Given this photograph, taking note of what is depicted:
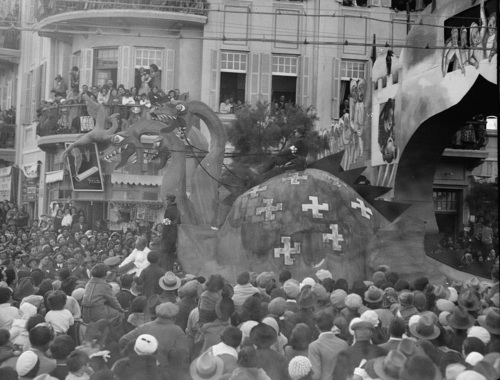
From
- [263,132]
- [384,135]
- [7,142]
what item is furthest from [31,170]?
[384,135]

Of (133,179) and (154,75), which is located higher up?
(154,75)

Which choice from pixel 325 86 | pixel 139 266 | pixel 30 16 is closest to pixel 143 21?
pixel 30 16

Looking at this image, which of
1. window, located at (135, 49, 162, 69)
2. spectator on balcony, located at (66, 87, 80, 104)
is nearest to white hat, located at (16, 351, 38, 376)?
spectator on balcony, located at (66, 87, 80, 104)

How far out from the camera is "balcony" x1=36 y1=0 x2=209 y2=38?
1022 inches

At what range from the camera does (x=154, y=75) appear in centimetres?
2747

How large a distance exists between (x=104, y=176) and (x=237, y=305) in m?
16.3

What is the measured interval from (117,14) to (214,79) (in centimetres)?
323

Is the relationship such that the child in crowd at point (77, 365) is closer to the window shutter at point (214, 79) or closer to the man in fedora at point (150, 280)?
the man in fedora at point (150, 280)

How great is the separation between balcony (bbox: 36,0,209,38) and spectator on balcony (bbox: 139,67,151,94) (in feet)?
3.70

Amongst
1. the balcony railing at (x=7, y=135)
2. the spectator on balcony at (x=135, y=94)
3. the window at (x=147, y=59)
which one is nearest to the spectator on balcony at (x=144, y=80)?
the window at (x=147, y=59)

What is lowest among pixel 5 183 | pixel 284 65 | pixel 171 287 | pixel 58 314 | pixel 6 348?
pixel 6 348

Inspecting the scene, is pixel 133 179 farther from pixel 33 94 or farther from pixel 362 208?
pixel 362 208

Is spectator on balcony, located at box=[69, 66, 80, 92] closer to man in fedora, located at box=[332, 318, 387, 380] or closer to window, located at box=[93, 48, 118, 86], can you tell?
window, located at box=[93, 48, 118, 86]

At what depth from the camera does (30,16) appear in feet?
91.7
